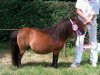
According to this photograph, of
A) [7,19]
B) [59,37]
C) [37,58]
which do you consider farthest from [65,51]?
[7,19]

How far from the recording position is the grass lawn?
7738 mm

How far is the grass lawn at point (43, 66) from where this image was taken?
25.4 ft

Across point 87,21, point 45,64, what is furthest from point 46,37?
point 87,21

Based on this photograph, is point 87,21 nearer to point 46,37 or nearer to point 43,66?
point 46,37

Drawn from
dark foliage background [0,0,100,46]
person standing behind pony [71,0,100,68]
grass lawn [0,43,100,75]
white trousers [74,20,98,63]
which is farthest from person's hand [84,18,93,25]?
dark foliage background [0,0,100,46]

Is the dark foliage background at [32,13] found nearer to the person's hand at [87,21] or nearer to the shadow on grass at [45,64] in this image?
the shadow on grass at [45,64]

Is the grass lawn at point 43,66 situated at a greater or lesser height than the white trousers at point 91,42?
lesser

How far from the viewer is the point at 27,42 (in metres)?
8.03

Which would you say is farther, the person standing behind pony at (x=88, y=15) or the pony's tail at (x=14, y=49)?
the pony's tail at (x=14, y=49)

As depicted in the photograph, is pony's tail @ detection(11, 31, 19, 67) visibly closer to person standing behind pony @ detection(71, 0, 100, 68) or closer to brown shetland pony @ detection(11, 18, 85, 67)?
brown shetland pony @ detection(11, 18, 85, 67)

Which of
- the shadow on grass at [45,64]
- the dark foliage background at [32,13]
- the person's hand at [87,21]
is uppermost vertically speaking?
the person's hand at [87,21]

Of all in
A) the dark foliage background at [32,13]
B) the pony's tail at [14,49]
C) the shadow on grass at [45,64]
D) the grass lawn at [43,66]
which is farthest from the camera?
the dark foliage background at [32,13]

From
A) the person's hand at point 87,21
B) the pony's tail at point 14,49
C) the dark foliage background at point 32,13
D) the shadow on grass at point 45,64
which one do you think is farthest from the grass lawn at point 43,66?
the dark foliage background at point 32,13

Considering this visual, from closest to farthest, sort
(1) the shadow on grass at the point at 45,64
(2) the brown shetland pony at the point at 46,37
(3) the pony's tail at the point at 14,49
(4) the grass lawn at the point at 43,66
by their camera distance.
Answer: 1. (4) the grass lawn at the point at 43,66
2. (2) the brown shetland pony at the point at 46,37
3. (3) the pony's tail at the point at 14,49
4. (1) the shadow on grass at the point at 45,64
